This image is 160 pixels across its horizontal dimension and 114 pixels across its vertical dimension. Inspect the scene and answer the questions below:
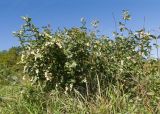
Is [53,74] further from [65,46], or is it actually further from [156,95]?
[156,95]

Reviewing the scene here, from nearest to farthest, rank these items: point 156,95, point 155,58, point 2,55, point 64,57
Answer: point 156,95 → point 64,57 → point 155,58 → point 2,55

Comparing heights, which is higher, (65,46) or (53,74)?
(65,46)

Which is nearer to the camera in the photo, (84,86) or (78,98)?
(78,98)

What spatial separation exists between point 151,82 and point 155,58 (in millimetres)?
909

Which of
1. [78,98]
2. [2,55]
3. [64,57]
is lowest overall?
[78,98]

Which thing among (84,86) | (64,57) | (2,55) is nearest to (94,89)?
(84,86)

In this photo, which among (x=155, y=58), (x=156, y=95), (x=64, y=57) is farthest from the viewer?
(x=155, y=58)

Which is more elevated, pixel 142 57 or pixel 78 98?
pixel 142 57

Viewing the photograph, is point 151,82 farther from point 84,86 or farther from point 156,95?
point 84,86

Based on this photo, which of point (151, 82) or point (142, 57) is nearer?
point (151, 82)

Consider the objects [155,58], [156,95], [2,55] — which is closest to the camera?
[156,95]

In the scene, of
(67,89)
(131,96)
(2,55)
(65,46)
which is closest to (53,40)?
(65,46)

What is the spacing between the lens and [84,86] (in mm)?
7402

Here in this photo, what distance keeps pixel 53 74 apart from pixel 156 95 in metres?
1.72
